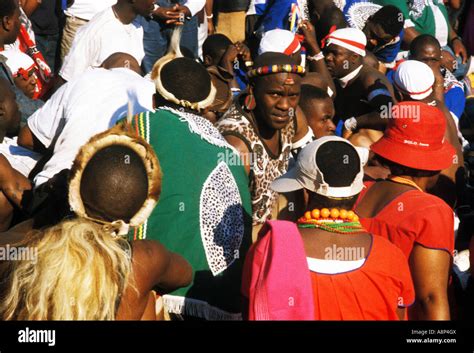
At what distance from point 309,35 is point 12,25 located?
2.98m

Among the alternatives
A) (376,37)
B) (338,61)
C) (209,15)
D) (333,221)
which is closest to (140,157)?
(333,221)

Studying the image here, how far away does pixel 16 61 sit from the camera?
244 inches

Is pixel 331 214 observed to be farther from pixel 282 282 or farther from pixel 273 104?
pixel 273 104

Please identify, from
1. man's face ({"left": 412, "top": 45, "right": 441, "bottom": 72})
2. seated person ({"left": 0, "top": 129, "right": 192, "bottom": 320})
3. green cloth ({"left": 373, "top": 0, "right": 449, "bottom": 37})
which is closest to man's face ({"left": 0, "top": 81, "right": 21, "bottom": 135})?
seated person ({"left": 0, "top": 129, "right": 192, "bottom": 320})

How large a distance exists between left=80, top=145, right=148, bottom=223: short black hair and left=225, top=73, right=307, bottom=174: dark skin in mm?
1812

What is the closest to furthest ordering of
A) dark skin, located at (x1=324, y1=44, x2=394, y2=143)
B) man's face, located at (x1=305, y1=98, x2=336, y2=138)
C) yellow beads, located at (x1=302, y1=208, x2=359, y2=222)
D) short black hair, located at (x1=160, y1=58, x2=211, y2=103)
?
yellow beads, located at (x1=302, y1=208, x2=359, y2=222) < short black hair, located at (x1=160, y1=58, x2=211, y2=103) < man's face, located at (x1=305, y1=98, x2=336, y2=138) < dark skin, located at (x1=324, y1=44, x2=394, y2=143)

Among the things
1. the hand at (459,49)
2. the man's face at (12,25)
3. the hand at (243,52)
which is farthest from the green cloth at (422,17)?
the man's face at (12,25)

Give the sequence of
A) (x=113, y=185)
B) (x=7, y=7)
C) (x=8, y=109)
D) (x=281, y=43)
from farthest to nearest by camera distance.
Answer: (x=281, y=43) < (x=7, y=7) < (x=8, y=109) < (x=113, y=185)

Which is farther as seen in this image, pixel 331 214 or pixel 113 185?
pixel 331 214

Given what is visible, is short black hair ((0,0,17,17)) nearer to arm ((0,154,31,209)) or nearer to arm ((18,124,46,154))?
arm ((18,124,46,154))

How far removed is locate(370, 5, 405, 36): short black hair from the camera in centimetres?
855

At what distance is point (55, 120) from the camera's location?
4.74 m

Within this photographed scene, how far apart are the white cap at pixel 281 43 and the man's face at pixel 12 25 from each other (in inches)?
79.2
